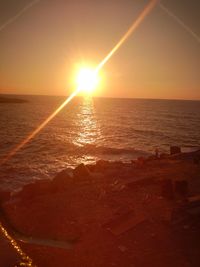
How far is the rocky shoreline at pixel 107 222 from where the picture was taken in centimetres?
892

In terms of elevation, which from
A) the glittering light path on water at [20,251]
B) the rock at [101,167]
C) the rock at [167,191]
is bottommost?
the rock at [101,167]

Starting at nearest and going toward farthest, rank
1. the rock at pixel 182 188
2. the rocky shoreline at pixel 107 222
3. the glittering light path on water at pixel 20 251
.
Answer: the glittering light path on water at pixel 20 251, the rocky shoreline at pixel 107 222, the rock at pixel 182 188

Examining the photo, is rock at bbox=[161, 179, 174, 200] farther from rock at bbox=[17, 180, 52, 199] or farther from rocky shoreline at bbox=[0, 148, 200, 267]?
rock at bbox=[17, 180, 52, 199]

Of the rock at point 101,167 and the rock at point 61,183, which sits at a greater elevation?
the rock at point 61,183

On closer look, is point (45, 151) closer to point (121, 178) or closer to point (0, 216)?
point (121, 178)

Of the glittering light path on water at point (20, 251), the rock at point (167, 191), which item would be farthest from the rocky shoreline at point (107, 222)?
the glittering light path on water at point (20, 251)

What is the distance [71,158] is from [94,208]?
21.3 meters

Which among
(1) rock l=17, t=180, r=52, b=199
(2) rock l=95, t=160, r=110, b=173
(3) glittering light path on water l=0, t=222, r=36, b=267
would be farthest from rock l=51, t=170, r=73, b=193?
(3) glittering light path on water l=0, t=222, r=36, b=267

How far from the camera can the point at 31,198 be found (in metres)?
14.4

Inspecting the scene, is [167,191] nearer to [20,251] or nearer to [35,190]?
[35,190]

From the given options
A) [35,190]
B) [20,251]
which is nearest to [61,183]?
[35,190]

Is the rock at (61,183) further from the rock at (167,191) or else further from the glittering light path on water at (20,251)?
the rock at (167,191)

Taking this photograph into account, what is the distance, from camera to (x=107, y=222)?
34.8ft

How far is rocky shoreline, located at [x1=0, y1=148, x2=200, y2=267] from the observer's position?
8.92m
